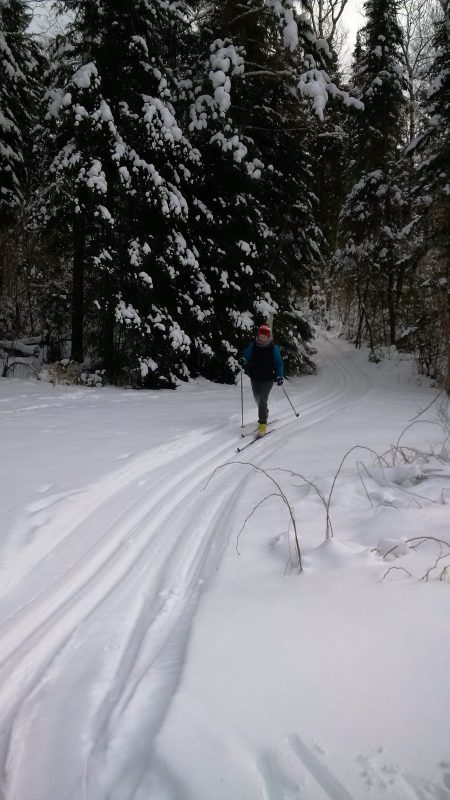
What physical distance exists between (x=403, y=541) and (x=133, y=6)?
1364 cm

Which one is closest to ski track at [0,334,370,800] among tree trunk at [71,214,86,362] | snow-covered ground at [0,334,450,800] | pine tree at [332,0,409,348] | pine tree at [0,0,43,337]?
snow-covered ground at [0,334,450,800]

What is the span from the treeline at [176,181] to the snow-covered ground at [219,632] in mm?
7444

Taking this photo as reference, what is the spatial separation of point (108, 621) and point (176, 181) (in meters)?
12.1

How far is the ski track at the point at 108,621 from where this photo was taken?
2.10 metres

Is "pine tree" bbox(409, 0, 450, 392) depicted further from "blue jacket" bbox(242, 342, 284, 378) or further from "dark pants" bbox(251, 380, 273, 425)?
"dark pants" bbox(251, 380, 273, 425)

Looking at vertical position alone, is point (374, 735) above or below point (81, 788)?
above

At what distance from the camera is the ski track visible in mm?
2102

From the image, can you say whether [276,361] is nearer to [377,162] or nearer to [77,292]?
[77,292]

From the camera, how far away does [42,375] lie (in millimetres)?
13508

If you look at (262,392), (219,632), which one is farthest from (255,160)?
(219,632)

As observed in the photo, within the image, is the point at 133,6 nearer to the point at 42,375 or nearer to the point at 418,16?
the point at 42,375

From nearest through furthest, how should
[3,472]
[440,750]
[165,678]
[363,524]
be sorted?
[440,750], [165,678], [363,524], [3,472]

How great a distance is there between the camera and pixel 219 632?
2.87 meters

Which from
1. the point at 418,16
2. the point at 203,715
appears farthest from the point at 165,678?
the point at 418,16
